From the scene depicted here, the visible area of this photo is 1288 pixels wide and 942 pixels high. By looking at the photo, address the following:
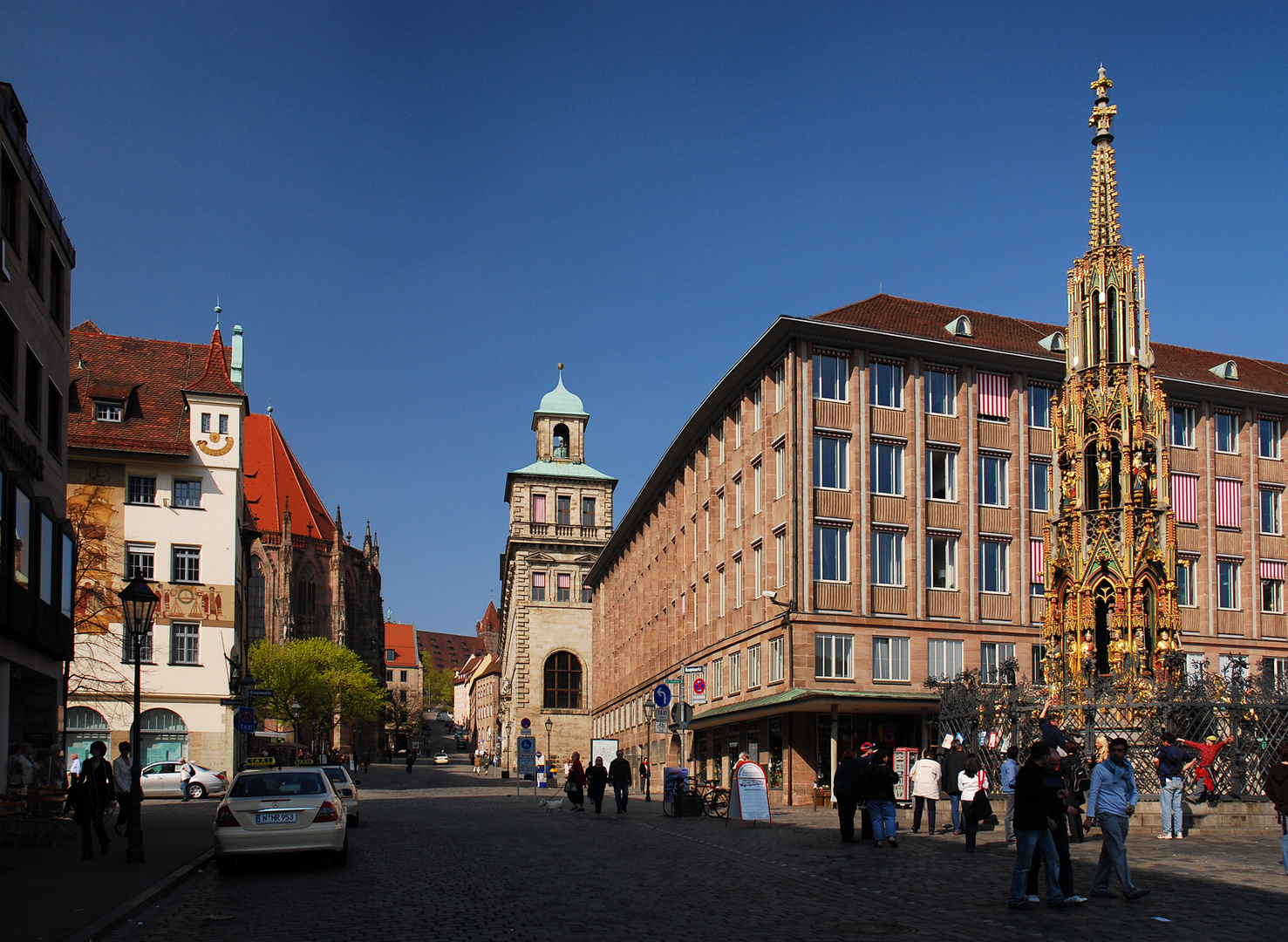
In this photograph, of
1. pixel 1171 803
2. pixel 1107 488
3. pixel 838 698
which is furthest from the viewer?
pixel 838 698

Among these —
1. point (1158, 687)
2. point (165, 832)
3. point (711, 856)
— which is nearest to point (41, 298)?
point (165, 832)

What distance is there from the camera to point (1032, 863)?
12609mm

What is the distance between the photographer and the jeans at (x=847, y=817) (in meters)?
21.3

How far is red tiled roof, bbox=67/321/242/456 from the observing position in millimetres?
51125

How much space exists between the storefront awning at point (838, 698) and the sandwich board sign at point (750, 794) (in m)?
10.5

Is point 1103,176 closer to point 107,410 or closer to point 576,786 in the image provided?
point 576,786

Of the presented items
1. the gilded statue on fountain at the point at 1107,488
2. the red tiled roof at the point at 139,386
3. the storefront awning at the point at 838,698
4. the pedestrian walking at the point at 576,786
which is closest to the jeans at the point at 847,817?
the gilded statue on fountain at the point at 1107,488

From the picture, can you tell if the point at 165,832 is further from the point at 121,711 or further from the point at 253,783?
the point at 121,711

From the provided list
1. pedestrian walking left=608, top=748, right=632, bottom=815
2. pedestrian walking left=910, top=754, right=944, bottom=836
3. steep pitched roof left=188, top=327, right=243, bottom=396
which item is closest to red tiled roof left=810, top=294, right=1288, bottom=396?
pedestrian walking left=608, top=748, right=632, bottom=815

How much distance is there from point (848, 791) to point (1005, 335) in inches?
1224

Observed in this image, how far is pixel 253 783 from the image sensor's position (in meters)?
17.7

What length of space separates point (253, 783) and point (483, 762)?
316 feet

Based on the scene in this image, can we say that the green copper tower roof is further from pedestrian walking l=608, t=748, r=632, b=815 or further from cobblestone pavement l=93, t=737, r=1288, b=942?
cobblestone pavement l=93, t=737, r=1288, b=942

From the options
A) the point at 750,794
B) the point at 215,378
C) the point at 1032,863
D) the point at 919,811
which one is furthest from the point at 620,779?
the point at 215,378
